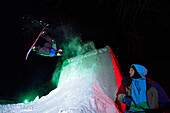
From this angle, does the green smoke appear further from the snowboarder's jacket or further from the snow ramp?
the snowboarder's jacket

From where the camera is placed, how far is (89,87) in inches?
106

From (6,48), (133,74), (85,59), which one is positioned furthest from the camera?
(6,48)

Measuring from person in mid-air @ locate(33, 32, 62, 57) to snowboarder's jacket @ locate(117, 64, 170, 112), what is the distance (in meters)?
6.87

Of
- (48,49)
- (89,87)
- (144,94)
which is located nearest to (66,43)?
(48,49)

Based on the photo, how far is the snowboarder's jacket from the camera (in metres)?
1.69

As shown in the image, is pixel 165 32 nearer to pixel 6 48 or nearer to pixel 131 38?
pixel 131 38

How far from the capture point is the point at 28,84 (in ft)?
33.9

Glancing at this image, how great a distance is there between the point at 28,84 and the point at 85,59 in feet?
30.6

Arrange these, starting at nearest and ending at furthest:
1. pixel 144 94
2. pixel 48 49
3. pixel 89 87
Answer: pixel 144 94
pixel 89 87
pixel 48 49

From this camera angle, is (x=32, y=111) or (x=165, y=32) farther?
(x=165, y=32)

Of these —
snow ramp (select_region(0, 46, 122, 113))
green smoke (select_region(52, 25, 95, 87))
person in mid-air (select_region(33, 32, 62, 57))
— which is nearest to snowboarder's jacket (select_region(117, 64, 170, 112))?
snow ramp (select_region(0, 46, 122, 113))

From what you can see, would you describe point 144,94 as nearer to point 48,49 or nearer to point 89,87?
point 89,87

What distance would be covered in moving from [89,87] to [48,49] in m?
6.16

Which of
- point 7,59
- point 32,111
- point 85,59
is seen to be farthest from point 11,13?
point 32,111
